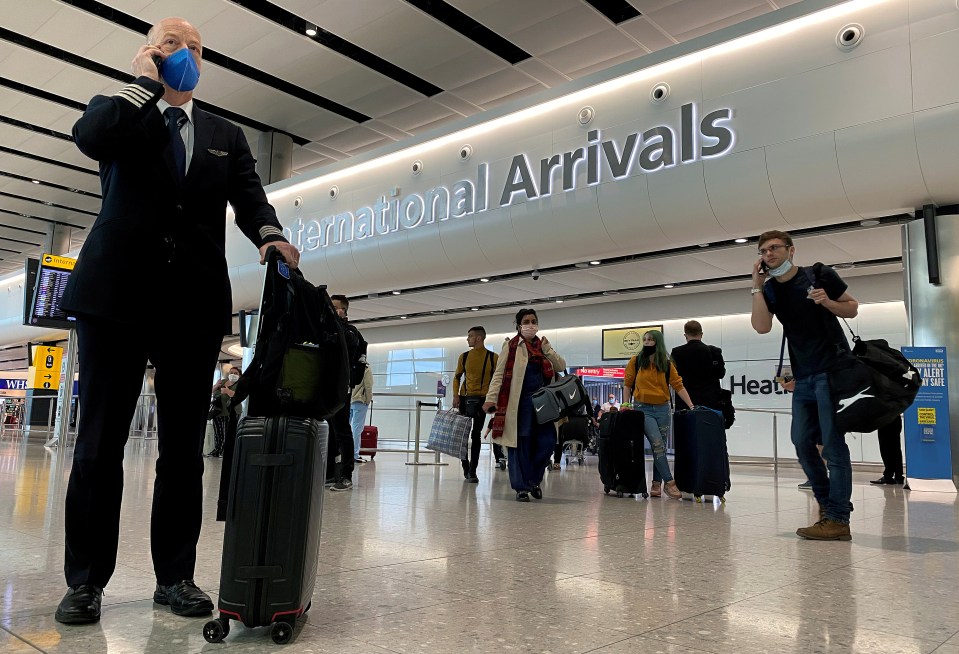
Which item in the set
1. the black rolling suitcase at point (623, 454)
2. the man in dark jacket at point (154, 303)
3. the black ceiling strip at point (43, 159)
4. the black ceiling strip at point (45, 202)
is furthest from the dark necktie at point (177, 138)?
the black ceiling strip at point (45, 202)

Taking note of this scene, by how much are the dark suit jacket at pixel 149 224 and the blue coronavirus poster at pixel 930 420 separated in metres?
8.13

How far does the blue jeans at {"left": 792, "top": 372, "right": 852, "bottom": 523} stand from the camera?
13.3 feet

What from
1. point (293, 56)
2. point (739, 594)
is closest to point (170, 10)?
point (293, 56)

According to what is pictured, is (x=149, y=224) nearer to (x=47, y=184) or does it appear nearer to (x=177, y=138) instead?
(x=177, y=138)

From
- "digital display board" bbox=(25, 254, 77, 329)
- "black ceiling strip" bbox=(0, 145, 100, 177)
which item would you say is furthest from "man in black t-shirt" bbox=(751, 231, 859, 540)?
"black ceiling strip" bbox=(0, 145, 100, 177)

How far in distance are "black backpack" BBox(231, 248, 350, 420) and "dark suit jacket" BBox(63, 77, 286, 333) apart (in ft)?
0.88

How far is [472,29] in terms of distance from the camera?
1067 centimetres

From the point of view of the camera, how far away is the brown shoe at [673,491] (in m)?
6.42

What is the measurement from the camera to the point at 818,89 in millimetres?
8406

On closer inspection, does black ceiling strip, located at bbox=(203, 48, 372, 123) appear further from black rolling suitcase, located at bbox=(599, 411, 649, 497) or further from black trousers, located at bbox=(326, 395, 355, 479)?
black rolling suitcase, located at bbox=(599, 411, 649, 497)

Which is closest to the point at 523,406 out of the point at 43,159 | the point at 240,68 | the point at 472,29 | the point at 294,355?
the point at 294,355

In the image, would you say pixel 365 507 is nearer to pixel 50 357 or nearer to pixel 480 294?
pixel 480 294

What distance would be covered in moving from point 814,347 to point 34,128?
52.0 feet

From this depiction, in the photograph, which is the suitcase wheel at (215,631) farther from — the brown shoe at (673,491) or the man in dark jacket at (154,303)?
the brown shoe at (673,491)
